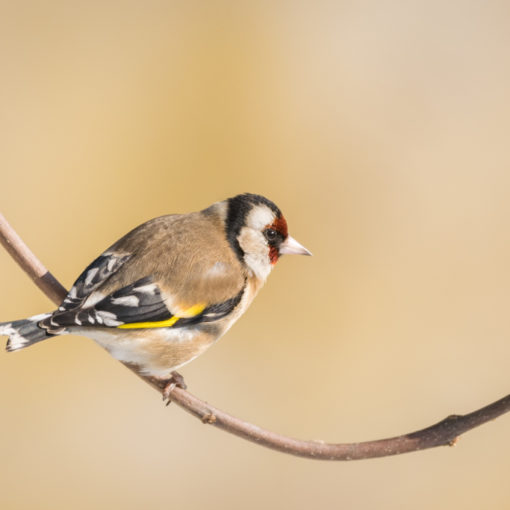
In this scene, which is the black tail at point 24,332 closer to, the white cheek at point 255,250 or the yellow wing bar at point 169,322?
the yellow wing bar at point 169,322

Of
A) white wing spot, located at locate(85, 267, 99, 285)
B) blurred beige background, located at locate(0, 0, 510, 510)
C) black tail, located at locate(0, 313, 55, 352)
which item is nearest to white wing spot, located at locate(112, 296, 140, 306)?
white wing spot, located at locate(85, 267, 99, 285)

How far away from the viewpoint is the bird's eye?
10.6 feet

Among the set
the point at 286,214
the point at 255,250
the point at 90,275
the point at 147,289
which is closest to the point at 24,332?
the point at 90,275

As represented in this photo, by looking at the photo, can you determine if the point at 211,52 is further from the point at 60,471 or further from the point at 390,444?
the point at 390,444

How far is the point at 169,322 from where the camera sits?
291 centimetres

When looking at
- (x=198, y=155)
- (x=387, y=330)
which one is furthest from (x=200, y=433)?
(x=198, y=155)

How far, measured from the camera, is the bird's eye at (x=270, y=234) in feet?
10.6

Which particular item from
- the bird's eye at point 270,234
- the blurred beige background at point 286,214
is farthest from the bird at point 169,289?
the blurred beige background at point 286,214

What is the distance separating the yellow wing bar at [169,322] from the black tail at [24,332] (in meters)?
0.29

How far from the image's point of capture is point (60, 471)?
5.36 m

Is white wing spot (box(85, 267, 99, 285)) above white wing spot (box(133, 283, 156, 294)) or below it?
above

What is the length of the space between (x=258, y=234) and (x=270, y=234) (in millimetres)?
51

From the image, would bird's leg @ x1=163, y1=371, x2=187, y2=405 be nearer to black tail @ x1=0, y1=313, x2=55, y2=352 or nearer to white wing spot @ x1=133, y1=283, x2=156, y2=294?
white wing spot @ x1=133, y1=283, x2=156, y2=294

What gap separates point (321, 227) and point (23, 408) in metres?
2.66
